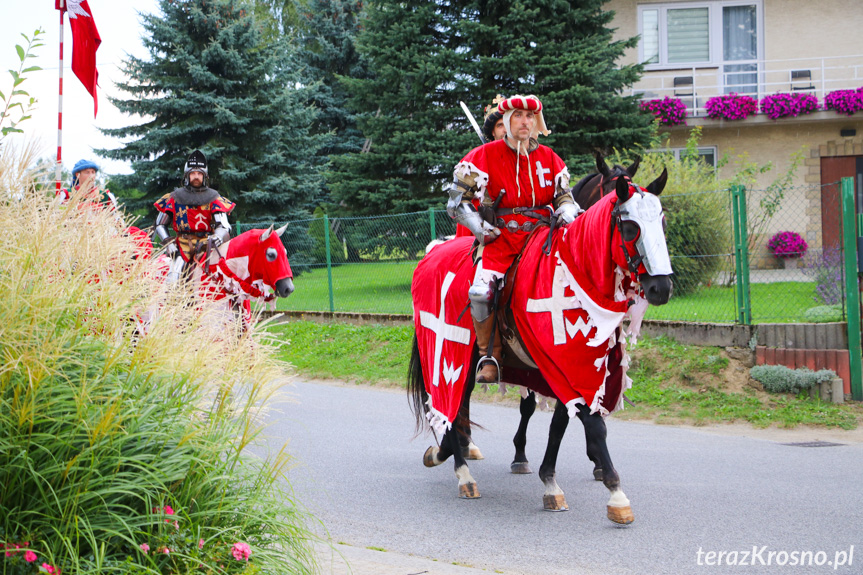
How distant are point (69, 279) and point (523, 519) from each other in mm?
3435

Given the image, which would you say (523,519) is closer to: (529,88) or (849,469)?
(849,469)

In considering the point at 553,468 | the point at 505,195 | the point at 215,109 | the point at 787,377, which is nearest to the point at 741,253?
the point at 787,377

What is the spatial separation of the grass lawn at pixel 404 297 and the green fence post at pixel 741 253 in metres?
0.25

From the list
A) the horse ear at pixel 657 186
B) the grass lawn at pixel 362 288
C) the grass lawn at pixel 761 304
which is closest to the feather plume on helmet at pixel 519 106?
the horse ear at pixel 657 186

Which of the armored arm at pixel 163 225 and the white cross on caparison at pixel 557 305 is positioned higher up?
the armored arm at pixel 163 225

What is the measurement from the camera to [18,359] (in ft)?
9.36

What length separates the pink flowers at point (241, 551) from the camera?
3.09 m

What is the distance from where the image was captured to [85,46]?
7.75 meters

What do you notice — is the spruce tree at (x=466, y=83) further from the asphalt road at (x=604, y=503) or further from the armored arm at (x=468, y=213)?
the armored arm at (x=468, y=213)

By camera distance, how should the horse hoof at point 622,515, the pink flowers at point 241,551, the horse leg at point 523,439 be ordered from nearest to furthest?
the pink flowers at point 241,551 → the horse hoof at point 622,515 → the horse leg at point 523,439

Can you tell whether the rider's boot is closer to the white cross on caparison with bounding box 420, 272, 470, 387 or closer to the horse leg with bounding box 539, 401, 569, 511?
the white cross on caparison with bounding box 420, 272, 470, 387

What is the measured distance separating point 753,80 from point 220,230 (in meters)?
18.1

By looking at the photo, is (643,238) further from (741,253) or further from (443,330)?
(741,253)

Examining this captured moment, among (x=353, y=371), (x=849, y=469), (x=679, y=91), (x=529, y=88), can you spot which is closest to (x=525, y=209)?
(x=849, y=469)
